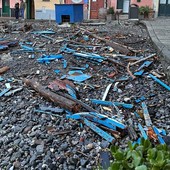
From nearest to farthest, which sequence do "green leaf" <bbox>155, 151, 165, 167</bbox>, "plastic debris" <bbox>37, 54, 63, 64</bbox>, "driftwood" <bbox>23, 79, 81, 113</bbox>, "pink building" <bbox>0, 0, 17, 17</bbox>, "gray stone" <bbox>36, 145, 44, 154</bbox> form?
"green leaf" <bbox>155, 151, 165, 167</bbox> < "gray stone" <bbox>36, 145, 44, 154</bbox> < "driftwood" <bbox>23, 79, 81, 113</bbox> < "plastic debris" <bbox>37, 54, 63, 64</bbox> < "pink building" <bbox>0, 0, 17, 17</bbox>

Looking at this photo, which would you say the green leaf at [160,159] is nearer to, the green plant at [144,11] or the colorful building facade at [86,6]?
the green plant at [144,11]

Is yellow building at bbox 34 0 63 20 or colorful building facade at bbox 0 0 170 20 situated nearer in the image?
colorful building facade at bbox 0 0 170 20

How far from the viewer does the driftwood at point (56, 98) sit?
4.38 m

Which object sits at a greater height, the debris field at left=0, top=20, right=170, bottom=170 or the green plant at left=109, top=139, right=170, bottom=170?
the green plant at left=109, top=139, right=170, bottom=170

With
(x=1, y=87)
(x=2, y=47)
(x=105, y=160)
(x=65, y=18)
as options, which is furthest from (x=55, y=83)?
(x=65, y=18)

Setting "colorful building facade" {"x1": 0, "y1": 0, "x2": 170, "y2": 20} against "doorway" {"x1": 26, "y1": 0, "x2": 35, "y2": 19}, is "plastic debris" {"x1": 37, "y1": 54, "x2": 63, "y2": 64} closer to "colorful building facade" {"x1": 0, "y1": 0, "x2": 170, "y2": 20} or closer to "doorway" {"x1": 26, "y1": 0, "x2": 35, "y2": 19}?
"colorful building facade" {"x1": 0, "y1": 0, "x2": 170, "y2": 20}

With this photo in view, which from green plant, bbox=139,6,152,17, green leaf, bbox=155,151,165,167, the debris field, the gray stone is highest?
green plant, bbox=139,6,152,17

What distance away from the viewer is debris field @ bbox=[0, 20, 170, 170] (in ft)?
11.7

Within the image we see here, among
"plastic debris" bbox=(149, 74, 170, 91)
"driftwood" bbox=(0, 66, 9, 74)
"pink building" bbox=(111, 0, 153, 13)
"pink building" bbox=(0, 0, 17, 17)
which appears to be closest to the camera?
"plastic debris" bbox=(149, 74, 170, 91)

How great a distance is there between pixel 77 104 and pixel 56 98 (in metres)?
0.37

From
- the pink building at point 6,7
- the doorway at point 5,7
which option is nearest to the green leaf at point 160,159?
the pink building at point 6,7

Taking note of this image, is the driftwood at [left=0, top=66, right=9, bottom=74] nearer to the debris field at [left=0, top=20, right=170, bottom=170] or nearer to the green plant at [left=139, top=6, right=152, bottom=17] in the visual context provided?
the debris field at [left=0, top=20, right=170, bottom=170]

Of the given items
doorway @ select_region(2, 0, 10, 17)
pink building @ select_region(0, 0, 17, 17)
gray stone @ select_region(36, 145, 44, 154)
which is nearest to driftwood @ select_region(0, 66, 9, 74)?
gray stone @ select_region(36, 145, 44, 154)

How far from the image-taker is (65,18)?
15.9 meters
